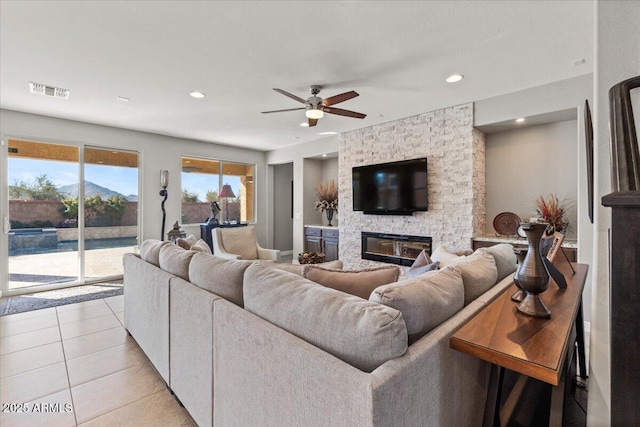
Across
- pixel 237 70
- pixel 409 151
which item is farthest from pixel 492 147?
pixel 237 70

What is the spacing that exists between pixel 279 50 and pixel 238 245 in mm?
2868

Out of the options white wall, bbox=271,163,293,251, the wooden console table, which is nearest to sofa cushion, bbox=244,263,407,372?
the wooden console table

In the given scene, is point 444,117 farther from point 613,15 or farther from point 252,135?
point 252,135

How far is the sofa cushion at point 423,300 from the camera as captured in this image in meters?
1.08

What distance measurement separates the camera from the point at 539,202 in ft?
12.4

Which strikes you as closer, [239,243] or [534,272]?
[534,272]

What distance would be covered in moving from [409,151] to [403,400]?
162 inches

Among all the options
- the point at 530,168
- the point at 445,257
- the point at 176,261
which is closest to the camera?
the point at 176,261

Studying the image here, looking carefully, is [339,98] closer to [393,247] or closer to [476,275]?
[476,275]

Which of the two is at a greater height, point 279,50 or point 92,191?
point 279,50

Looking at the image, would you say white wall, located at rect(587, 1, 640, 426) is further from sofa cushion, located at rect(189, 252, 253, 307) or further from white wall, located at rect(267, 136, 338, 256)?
white wall, located at rect(267, 136, 338, 256)

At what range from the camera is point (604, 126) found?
1169 mm

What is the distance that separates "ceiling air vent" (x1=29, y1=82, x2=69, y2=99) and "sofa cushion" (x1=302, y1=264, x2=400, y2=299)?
12.6 feet

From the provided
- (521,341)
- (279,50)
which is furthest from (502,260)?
(279,50)
